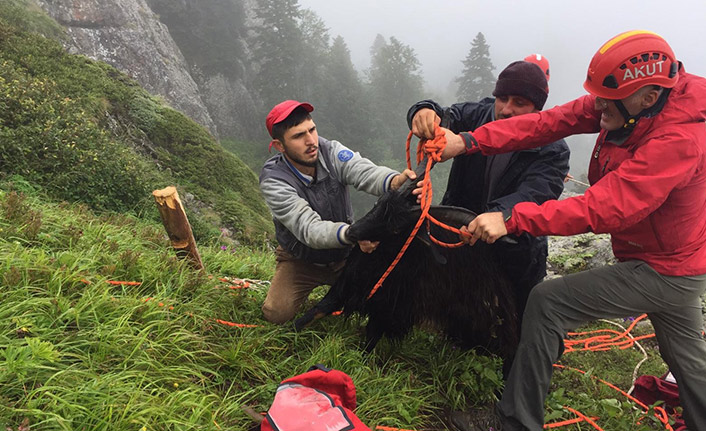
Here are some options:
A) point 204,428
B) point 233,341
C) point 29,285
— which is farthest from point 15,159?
point 204,428

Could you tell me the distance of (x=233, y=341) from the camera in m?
2.70

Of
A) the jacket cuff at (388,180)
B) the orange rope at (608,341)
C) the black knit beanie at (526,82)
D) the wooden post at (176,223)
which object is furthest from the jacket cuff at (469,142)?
the orange rope at (608,341)

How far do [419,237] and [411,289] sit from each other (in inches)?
15.0

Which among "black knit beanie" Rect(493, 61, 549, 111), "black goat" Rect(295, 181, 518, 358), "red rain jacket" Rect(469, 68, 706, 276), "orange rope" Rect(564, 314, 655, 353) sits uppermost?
"black knit beanie" Rect(493, 61, 549, 111)

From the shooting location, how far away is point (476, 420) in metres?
2.65

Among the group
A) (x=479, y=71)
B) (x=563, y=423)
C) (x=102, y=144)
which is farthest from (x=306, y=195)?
(x=479, y=71)

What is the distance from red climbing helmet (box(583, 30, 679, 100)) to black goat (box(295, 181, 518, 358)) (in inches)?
38.8

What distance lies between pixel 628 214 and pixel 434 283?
1.11 m

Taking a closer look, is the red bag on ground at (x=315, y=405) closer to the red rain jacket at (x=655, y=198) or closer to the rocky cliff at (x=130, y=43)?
the red rain jacket at (x=655, y=198)

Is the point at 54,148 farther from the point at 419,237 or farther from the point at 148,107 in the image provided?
the point at 419,237

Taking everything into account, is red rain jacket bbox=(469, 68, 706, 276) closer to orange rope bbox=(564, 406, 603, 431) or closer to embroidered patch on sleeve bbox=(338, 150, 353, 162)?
orange rope bbox=(564, 406, 603, 431)

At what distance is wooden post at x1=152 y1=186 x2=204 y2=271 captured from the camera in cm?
316

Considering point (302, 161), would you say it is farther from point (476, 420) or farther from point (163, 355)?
point (476, 420)

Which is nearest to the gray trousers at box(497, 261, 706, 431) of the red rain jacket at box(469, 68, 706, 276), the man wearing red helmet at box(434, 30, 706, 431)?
the man wearing red helmet at box(434, 30, 706, 431)
